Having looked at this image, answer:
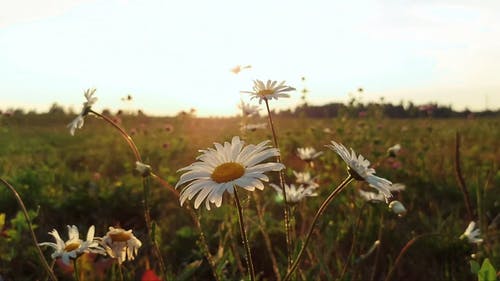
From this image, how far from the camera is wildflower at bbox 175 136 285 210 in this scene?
979 millimetres

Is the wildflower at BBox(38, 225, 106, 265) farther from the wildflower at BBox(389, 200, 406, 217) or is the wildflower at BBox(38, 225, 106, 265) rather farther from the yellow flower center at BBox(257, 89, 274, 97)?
the wildflower at BBox(389, 200, 406, 217)

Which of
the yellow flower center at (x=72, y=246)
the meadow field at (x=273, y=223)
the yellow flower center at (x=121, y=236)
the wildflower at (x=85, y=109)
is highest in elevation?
the wildflower at (x=85, y=109)

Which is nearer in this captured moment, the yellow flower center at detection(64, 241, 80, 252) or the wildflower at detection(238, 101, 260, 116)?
the yellow flower center at detection(64, 241, 80, 252)

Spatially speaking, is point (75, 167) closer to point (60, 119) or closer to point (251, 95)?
point (251, 95)

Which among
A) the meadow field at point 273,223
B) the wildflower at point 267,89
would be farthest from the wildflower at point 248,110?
the wildflower at point 267,89

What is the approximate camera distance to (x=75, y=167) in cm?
525

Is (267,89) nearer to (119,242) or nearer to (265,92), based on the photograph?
(265,92)

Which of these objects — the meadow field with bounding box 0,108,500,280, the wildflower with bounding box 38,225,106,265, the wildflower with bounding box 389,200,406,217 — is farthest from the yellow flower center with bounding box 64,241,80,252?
the wildflower with bounding box 389,200,406,217

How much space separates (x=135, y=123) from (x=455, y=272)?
8.72 metres

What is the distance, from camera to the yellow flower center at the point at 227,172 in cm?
104

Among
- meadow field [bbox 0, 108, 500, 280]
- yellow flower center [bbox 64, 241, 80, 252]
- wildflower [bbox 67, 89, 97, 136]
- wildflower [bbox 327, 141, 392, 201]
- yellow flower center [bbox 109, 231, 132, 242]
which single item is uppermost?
wildflower [bbox 67, 89, 97, 136]

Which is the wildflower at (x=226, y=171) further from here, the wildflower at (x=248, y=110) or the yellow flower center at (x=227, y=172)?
the wildflower at (x=248, y=110)

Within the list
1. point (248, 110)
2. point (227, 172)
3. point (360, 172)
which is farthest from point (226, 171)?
point (248, 110)

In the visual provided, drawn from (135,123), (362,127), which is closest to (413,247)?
(362,127)
